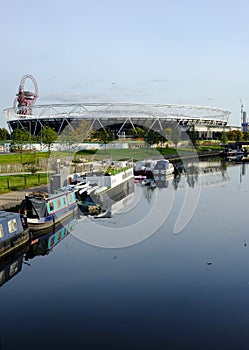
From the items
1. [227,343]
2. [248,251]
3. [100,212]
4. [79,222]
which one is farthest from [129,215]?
[227,343]

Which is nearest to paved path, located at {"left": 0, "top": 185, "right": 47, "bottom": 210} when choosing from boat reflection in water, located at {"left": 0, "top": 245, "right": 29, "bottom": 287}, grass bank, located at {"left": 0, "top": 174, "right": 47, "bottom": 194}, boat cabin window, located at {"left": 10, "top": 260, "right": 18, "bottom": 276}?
grass bank, located at {"left": 0, "top": 174, "right": 47, "bottom": 194}

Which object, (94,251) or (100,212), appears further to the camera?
(100,212)

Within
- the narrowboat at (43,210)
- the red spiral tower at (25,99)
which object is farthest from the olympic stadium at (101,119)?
the narrowboat at (43,210)

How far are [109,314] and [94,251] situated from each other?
7585 mm

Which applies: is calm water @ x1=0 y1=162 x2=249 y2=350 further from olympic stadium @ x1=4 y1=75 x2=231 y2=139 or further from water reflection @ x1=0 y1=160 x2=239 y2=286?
olympic stadium @ x1=4 y1=75 x2=231 y2=139

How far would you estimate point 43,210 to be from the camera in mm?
24859

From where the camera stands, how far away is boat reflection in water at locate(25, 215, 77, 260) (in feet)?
70.0

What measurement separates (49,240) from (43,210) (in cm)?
223

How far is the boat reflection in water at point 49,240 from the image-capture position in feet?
70.0

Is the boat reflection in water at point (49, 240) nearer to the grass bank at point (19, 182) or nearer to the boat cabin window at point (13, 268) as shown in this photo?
the boat cabin window at point (13, 268)

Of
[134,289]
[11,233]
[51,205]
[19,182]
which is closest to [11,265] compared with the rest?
[11,233]

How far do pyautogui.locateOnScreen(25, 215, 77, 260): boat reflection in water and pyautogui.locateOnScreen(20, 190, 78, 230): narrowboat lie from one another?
1.46 feet

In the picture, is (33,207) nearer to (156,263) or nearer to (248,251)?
(156,263)

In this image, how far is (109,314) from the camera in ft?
46.8
